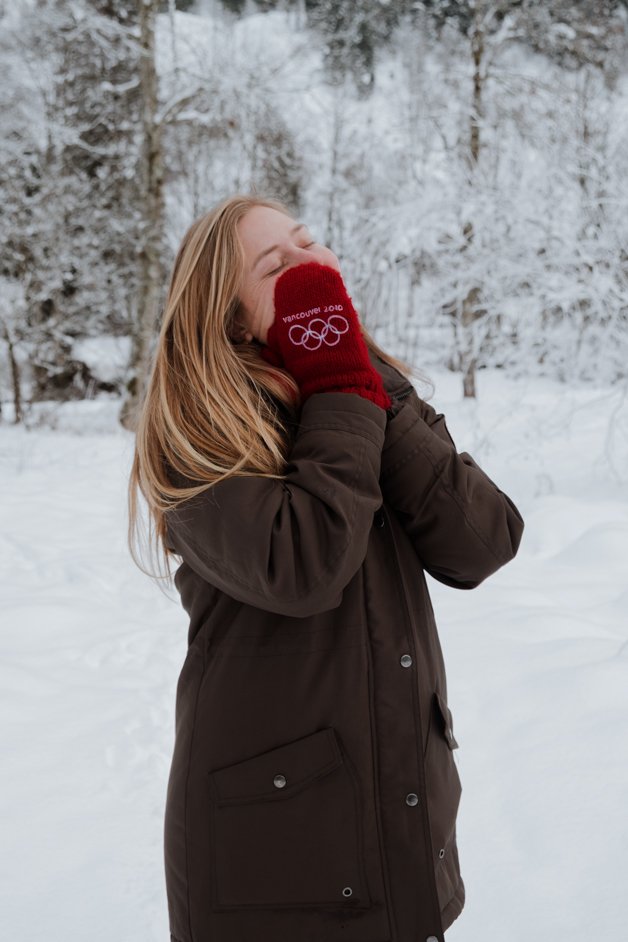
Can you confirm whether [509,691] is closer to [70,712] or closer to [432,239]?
[70,712]

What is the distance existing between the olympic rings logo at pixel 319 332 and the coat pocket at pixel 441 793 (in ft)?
2.03

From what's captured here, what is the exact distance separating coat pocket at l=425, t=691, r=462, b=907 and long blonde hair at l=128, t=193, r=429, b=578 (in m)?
0.50

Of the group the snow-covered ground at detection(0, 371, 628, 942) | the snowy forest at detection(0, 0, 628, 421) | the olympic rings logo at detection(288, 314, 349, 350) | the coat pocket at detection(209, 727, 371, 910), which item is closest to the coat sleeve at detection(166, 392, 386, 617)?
the olympic rings logo at detection(288, 314, 349, 350)

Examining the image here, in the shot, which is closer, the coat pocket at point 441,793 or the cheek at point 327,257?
the coat pocket at point 441,793

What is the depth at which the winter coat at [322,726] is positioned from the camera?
3.63ft

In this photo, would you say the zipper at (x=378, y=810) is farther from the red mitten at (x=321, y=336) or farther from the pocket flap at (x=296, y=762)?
the red mitten at (x=321, y=336)

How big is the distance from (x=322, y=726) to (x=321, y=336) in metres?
0.62

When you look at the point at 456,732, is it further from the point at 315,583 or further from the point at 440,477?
the point at 315,583

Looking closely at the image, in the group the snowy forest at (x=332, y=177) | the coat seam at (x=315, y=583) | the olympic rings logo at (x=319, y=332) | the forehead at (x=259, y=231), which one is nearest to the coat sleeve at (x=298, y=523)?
the coat seam at (x=315, y=583)

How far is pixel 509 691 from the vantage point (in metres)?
3.09

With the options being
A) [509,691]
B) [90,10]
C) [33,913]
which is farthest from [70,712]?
[90,10]

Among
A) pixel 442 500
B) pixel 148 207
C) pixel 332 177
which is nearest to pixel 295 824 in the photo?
pixel 442 500

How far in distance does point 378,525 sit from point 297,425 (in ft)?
0.72

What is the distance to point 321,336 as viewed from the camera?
1.18 meters
